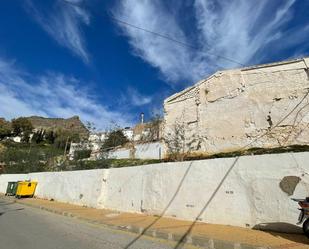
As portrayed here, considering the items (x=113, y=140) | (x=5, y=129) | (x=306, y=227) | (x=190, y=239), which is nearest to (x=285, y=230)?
(x=306, y=227)

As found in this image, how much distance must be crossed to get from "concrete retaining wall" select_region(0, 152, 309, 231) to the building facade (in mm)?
9066

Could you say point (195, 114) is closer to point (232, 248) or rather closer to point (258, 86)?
point (258, 86)

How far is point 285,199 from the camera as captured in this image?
326 inches

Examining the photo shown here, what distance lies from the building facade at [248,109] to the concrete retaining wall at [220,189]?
9.07 meters

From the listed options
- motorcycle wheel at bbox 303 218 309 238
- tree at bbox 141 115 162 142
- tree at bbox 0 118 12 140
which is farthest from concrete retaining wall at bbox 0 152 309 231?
tree at bbox 0 118 12 140

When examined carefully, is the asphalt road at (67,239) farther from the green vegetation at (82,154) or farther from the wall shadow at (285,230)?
the green vegetation at (82,154)

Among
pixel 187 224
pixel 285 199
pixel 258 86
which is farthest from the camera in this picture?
pixel 258 86

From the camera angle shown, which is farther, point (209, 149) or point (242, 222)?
point (209, 149)

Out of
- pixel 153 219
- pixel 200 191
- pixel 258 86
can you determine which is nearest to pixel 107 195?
pixel 153 219

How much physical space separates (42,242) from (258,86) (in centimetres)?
1710

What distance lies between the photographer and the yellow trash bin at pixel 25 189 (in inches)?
1046

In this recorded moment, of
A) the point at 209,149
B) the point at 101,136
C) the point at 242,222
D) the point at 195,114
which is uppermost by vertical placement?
the point at 101,136

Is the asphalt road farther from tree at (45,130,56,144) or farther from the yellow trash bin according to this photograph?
tree at (45,130,56,144)

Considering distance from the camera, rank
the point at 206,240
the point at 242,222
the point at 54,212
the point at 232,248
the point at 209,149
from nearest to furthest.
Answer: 1. the point at 232,248
2. the point at 206,240
3. the point at 242,222
4. the point at 54,212
5. the point at 209,149
